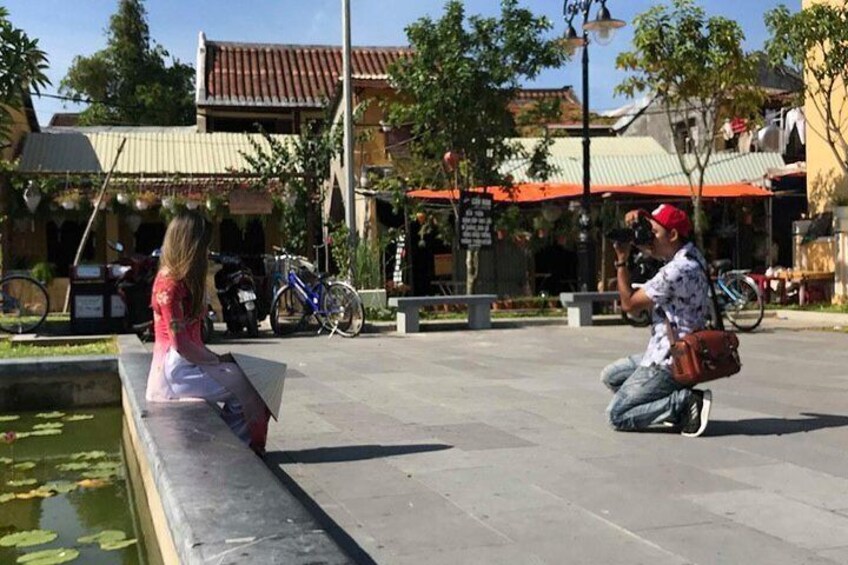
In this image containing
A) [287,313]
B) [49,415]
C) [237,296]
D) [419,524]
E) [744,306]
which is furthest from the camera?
[287,313]

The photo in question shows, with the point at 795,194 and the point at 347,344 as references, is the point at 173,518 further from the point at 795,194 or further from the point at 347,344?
the point at 795,194

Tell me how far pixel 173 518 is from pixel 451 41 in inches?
588

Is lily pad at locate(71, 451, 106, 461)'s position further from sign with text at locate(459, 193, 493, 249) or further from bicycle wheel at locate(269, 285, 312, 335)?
sign with text at locate(459, 193, 493, 249)

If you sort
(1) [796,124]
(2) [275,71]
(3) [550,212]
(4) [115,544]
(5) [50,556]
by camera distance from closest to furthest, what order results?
(5) [50,556] < (4) [115,544] < (3) [550,212] < (1) [796,124] < (2) [275,71]

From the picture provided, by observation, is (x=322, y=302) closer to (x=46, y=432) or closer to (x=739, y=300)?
(x=739, y=300)

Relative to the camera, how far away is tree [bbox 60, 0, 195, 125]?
36.8m

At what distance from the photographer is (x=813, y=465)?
4.73m

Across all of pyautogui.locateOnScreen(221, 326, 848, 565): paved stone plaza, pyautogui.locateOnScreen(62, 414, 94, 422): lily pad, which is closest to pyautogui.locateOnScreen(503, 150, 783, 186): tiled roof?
pyautogui.locateOnScreen(221, 326, 848, 565): paved stone plaza

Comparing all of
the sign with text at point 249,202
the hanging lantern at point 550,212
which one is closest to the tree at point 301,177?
the sign with text at point 249,202

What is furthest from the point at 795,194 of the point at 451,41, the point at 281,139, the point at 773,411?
the point at 773,411

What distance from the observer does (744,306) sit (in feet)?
44.9

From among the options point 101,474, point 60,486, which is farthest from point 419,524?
point 101,474

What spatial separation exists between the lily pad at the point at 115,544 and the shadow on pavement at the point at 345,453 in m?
0.94

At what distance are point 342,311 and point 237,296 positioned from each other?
1.44 metres
